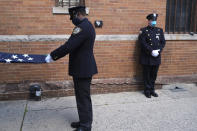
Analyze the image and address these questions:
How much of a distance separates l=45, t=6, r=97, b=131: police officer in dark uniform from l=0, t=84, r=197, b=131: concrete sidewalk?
0.46 metres

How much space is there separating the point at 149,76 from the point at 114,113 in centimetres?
140

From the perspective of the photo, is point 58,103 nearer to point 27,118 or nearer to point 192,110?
point 27,118

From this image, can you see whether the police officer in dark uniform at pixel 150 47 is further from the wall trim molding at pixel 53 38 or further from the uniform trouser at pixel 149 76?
the wall trim molding at pixel 53 38

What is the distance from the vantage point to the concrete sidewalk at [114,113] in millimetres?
4113

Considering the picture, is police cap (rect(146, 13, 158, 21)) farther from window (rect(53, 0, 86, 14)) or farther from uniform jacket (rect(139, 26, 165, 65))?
window (rect(53, 0, 86, 14))

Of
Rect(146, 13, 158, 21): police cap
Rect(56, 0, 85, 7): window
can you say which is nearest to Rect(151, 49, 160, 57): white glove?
Rect(146, 13, 158, 21): police cap

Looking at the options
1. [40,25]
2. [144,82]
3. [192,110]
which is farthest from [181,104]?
[40,25]

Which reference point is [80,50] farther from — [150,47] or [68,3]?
[150,47]

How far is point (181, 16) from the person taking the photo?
20.0 ft

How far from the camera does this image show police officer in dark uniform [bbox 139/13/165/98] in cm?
526

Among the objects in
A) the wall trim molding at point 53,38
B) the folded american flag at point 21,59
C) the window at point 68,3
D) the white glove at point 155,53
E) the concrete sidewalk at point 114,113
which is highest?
the window at point 68,3

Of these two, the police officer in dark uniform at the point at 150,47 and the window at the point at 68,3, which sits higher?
the window at the point at 68,3

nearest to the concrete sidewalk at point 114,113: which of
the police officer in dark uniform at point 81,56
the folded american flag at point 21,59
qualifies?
the police officer in dark uniform at point 81,56

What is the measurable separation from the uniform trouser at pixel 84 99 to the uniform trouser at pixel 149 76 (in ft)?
6.78
